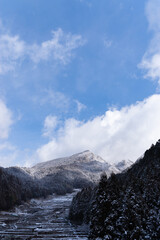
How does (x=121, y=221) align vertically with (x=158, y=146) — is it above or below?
below

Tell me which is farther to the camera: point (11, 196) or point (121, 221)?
point (11, 196)

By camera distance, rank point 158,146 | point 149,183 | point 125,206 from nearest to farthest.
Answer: point 125,206
point 149,183
point 158,146

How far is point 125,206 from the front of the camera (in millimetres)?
21875

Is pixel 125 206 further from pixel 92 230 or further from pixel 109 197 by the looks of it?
pixel 92 230

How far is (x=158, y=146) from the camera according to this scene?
71500mm

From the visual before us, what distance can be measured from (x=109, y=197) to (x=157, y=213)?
562cm

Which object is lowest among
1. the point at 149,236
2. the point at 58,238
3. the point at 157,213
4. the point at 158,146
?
the point at 58,238

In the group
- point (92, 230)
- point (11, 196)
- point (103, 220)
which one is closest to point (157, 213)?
point (103, 220)

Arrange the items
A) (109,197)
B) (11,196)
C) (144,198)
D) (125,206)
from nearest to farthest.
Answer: (125,206) < (109,197) < (144,198) < (11,196)

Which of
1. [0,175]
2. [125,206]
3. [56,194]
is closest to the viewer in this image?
[125,206]

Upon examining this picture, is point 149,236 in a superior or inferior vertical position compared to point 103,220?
inferior

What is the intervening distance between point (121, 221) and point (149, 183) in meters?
10.4

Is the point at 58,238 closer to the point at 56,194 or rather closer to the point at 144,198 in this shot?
the point at 144,198

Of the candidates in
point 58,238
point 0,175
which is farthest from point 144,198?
point 0,175
